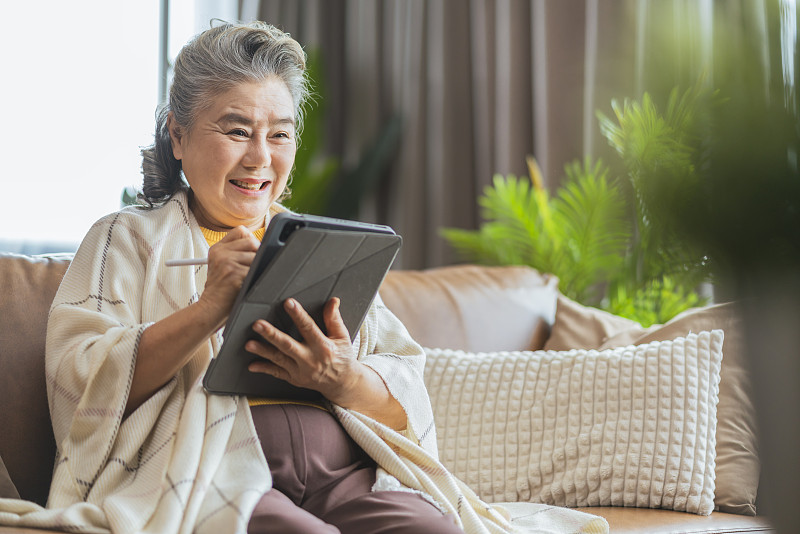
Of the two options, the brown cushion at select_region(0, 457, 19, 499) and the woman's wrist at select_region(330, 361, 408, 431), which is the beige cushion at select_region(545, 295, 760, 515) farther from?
the brown cushion at select_region(0, 457, 19, 499)

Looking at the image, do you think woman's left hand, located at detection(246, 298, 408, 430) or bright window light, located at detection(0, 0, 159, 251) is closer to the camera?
woman's left hand, located at detection(246, 298, 408, 430)

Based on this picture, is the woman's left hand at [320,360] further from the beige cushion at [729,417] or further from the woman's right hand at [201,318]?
the beige cushion at [729,417]

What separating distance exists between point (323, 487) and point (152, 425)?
0.26 metres

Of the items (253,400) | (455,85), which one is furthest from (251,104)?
(455,85)

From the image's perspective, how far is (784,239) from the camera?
35 centimetres

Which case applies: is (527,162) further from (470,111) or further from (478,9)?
(478,9)

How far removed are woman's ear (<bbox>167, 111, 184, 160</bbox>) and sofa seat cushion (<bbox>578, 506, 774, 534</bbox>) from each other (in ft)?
3.27

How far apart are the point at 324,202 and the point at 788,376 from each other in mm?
3240

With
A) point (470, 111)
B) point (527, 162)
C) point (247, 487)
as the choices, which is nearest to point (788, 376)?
point (247, 487)

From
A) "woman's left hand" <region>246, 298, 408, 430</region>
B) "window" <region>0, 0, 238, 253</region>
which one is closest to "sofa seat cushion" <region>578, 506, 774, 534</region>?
"woman's left hand" <region>246, 298, 408, 430</region>

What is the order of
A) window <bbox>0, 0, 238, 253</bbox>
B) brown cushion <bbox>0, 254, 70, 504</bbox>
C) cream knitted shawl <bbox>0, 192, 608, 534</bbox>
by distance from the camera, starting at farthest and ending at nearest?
window <bbox>0, 0, 238, 253</bbox> → brown cushion <bbox>0, 254, 70, 504</bbox> → cream knitted shawl <bbox>0, 192, 608, 534</bbox>

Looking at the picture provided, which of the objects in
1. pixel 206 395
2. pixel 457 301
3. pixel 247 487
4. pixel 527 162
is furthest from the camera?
pixel 527 162

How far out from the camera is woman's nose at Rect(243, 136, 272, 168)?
132 centimetres

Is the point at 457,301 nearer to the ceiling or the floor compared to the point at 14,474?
Answer: nearer to the ceiling
